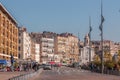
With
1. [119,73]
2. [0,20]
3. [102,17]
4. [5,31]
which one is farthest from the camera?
[5,31]

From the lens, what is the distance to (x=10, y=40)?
120188 millimetres

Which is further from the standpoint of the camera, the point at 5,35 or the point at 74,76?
the point at 5,35

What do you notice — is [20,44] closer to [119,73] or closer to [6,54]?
[6,54]

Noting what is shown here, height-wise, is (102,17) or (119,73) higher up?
(102,17)

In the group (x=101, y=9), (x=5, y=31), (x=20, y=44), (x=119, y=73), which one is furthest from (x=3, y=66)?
(x=20, y=44)

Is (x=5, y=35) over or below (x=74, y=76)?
over

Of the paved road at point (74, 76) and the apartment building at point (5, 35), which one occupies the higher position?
the apartment building at point (5, 35)

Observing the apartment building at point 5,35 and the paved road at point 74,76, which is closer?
the paved road at point 74,76

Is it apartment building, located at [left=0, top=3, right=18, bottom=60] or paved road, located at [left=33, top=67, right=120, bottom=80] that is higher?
apartment building, located at [left=0, top=3, right=18, bottom=60]

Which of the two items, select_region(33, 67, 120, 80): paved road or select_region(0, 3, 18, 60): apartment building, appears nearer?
select_region(33, 67, 120, 80): paved road

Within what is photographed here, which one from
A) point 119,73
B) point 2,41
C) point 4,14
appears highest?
point 4,14

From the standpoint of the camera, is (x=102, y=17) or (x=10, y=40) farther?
(x=10, y=40)

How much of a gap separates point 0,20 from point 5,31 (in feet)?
30.3

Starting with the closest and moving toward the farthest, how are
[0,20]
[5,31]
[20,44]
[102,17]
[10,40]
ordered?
1. [102,17]
2. [0,20]
3. [5,31]
4. [10,40]
5. [20,44]
